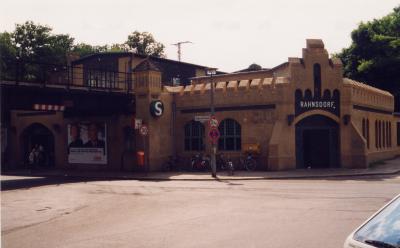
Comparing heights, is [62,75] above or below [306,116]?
above

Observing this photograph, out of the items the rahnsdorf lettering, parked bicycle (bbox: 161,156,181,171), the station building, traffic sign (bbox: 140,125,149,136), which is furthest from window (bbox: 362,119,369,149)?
traffic sign (bbox: 140,125,149,136)

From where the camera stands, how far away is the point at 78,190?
2053 cm

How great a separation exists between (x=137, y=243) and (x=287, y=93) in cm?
2096

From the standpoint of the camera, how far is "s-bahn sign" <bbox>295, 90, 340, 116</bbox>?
2936 cm

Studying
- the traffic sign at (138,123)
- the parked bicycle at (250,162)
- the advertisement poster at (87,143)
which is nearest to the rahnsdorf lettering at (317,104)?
the parked bicycle at (250,162)

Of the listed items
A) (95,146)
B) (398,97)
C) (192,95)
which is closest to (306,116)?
(192,95)

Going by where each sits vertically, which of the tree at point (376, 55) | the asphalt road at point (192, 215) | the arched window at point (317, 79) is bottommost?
the asphalt road at point (192, 215)

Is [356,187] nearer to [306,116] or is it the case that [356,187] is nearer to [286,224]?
[286,224]

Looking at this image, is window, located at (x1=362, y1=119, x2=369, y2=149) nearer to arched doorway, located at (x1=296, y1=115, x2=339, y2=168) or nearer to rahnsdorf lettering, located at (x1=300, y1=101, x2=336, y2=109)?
arched doorway, located at (x1=296, y1=115, x2=339, y2=168)

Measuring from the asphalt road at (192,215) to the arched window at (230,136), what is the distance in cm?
1009

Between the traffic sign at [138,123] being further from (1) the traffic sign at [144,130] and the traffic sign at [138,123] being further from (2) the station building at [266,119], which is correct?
(2) the station building at [266,119]

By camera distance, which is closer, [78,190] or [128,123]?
[78,190]

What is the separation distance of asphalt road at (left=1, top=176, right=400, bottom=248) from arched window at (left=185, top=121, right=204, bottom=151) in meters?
11.6

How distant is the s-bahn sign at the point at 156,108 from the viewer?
3031cm
